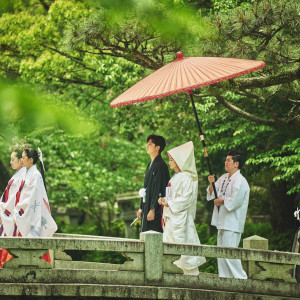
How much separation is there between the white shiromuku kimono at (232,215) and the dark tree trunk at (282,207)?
560cm

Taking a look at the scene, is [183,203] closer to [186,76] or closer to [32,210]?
[186,76]

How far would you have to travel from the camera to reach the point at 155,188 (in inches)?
299

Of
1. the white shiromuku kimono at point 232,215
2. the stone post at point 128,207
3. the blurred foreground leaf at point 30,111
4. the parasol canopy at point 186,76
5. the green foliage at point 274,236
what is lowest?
the green foliage at point 274,236

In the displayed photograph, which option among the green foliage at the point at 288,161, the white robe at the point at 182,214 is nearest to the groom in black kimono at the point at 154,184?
the white robe at the point at 182,214

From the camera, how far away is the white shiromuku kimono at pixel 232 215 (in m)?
7.09

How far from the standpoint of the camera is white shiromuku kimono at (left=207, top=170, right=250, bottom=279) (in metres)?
7.09

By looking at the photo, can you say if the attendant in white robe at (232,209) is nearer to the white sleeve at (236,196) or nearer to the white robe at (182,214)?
the white sleeve at (236,196)

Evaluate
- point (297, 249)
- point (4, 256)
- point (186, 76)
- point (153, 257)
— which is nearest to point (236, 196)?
point (297, 249)

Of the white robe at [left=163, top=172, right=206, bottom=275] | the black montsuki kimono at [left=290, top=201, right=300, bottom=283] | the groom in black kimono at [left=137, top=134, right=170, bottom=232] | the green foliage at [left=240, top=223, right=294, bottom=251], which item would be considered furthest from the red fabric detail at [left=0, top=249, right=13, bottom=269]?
the green foliage at [left=240, top=223, right=294, bottom=251]

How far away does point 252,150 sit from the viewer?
37.0ft

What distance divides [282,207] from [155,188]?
6147 mm

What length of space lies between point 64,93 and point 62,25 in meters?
2.75

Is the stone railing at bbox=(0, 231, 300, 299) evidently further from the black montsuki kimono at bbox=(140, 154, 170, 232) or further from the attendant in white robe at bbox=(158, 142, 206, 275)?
the black montsuki kimono at bbox=(140, 154, 170, 232)

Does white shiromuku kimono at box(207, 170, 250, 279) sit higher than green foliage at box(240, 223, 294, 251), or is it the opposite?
white shiromuku kimono at box(207, 170, 250, 279)
